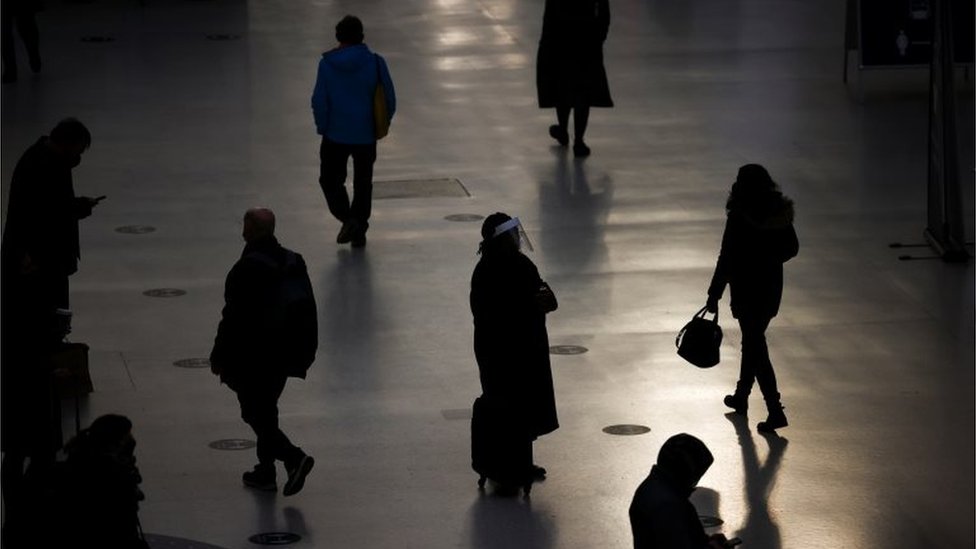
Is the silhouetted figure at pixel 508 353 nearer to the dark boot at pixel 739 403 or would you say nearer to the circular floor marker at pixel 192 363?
the dark boot at pixel 739 403

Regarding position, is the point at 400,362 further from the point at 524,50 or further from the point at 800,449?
the point at 524,50

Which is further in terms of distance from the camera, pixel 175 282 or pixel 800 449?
pixel 175 282

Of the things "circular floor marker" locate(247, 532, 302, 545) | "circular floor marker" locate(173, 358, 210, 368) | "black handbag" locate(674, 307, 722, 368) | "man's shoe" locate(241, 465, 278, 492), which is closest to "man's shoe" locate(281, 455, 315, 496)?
"man's shoe" locate(241, 465, 278, 492)

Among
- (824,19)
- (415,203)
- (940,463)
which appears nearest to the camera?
(940,463)

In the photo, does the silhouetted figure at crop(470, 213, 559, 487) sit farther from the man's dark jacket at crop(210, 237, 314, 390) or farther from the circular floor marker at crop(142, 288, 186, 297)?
the circular floor marker at crop(142, 288, 186, 297)

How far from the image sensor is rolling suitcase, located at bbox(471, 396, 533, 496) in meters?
10.7

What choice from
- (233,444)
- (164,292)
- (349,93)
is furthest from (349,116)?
(233,444)

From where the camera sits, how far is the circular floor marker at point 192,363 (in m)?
12.8


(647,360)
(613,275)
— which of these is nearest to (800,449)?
(647,360)

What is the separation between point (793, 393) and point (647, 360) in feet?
3.34

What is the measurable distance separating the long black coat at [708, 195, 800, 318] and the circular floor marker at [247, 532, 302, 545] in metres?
2.90

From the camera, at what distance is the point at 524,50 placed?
23500 millimetres

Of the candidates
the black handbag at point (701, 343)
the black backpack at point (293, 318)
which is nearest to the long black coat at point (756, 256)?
the black handbag at point (701, 343)

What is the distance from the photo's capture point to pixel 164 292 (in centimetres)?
1436
